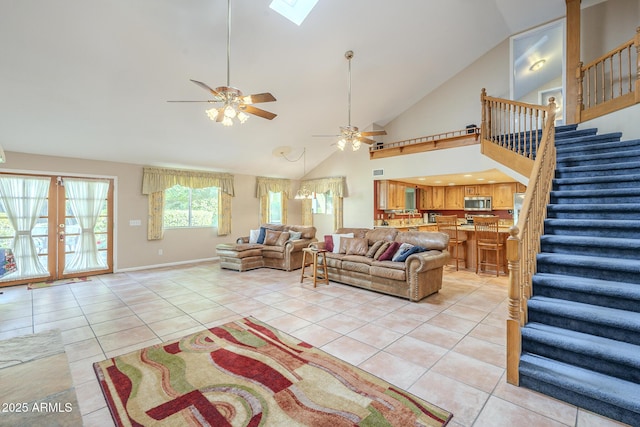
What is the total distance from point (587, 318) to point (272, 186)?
7.79 metres

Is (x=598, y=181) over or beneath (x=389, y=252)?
over

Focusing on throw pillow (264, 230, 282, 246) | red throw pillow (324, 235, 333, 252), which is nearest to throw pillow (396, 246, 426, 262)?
red throw pillow (324, 235, 333, 252)

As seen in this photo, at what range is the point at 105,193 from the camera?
621cm

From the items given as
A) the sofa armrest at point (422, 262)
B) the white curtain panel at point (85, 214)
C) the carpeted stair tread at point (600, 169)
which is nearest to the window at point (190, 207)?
the white curtain panel at point (85, 214)

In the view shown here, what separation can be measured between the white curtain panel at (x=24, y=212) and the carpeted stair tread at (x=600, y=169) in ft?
28.5

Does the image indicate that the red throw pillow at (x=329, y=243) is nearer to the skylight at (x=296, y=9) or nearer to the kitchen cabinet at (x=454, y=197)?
the skylight at (x=296, y=9)

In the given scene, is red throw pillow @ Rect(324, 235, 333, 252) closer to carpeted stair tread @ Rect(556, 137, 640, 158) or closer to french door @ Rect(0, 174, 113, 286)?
carpeted stair tread @ Rect(556, 137, 640, 158)

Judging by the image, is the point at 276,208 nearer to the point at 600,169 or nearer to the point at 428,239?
the point at 428,239

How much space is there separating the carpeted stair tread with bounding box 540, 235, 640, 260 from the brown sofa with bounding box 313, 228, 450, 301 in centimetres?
153

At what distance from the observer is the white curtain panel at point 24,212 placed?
5.21m

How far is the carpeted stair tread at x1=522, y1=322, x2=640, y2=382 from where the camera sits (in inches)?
74.7

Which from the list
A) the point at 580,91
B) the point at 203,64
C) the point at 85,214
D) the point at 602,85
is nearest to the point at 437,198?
the point at 580,91

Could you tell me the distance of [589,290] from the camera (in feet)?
7.60

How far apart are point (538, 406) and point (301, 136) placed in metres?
6.61
